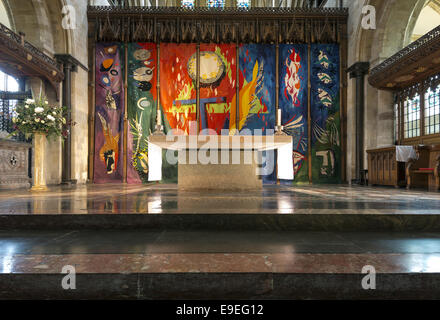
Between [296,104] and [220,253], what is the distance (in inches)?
367

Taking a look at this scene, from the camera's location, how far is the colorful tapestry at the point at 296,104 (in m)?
10.4

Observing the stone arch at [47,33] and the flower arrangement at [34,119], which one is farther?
the stone arch at [47,33]

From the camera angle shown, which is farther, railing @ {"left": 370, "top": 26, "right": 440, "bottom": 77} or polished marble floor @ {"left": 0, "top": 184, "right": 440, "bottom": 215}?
railing @ {"left": 370, "top": 26, "right": 440, "bottom": 77}

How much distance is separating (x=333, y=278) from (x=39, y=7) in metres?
10.9

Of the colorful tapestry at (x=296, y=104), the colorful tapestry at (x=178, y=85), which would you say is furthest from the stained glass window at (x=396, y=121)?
the colorful tapestry at (x=178, y=85)

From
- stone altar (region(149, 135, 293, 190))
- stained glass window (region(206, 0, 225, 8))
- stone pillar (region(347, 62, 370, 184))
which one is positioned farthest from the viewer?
stained glass window (region(206, 0, 225, 8))

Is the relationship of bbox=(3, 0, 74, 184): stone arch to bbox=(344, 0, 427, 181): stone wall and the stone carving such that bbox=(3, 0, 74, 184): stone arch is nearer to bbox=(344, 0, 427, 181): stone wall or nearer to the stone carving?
the stone carving

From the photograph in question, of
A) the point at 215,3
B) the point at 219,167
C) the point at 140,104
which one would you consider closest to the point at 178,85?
the point at 140,104

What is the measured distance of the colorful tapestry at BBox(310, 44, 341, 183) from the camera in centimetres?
1038

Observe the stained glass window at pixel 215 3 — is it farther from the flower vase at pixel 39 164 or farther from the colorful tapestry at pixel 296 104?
the flower vase at pixel 39 164

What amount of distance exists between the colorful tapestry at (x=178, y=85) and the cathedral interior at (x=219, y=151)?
0.06 meters

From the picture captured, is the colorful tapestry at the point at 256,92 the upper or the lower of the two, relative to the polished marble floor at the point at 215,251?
upper

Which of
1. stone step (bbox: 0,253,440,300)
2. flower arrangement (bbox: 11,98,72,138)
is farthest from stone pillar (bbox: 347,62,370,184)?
flower arrangement (bbox: 11,98,72,138)

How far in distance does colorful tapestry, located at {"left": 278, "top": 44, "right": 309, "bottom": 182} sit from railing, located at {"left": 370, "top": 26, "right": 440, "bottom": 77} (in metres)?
2.44
